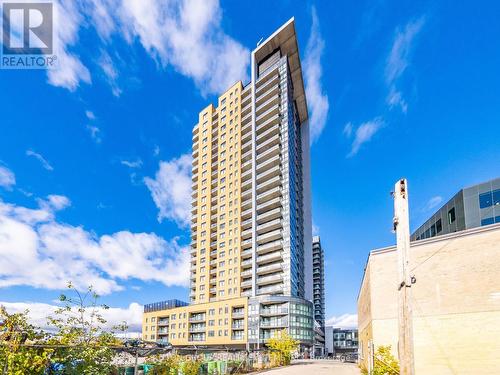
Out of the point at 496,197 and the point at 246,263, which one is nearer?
the point at 496,197

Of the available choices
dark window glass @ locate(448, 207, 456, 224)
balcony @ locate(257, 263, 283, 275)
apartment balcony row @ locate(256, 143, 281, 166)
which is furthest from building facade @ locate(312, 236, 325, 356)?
dark window glass @ locate(448, 207, 456, 224)

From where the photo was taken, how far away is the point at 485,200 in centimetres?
3562

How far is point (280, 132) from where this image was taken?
292 ft

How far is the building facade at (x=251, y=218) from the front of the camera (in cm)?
7500

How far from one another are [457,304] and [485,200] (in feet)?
66.8

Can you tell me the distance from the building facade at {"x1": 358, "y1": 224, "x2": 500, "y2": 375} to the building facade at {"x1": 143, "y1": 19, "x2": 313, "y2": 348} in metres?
51.1

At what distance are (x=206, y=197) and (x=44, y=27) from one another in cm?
8024

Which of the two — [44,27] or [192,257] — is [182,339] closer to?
[192,257]

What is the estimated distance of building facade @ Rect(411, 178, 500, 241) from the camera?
34819mm

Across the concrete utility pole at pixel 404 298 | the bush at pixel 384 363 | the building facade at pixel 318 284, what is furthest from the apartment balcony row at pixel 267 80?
the building facade at pixel 318 284

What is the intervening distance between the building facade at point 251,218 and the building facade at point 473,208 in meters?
39.4

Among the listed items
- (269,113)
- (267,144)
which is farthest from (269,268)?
(269,113)

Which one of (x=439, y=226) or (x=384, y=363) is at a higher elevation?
(x=439, y=226)

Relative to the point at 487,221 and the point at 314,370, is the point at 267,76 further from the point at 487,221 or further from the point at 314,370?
the point at 314,370
